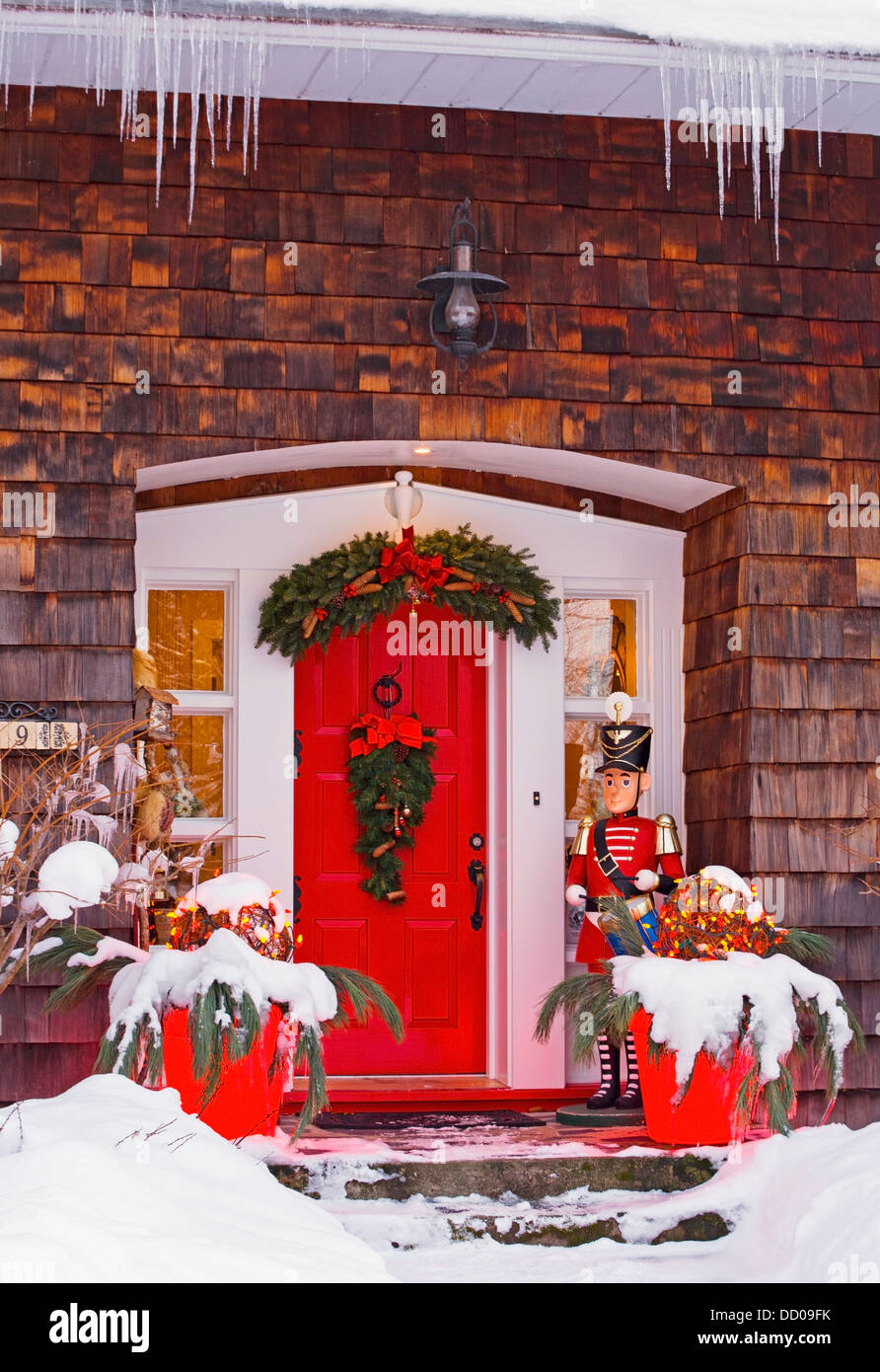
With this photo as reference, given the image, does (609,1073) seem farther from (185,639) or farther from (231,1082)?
(185,639)

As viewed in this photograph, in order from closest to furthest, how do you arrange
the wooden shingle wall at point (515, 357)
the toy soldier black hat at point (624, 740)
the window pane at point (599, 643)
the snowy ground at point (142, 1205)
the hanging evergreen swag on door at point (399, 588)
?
the snowy ground at point (142, 1205) < the wooden shingle wall at point (515, 357) < the toy soldier black hat at point (624, 740) < the hanging evergreen swag on door at point (399, 588) < the window pane at point (599, 643)

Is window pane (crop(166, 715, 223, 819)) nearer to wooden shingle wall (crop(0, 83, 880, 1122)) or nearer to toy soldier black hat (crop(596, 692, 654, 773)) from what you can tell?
wooden shingle wall (crop(0, 83, 880, 1122))

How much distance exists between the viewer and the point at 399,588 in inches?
239

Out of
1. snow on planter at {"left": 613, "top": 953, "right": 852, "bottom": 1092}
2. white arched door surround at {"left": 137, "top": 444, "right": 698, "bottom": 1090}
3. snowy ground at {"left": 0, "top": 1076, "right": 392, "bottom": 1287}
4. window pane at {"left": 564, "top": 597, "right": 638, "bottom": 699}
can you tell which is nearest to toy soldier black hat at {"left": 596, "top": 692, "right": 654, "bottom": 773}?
white arched door surround at {"left": 137, "top": 444, "right": 698, "bottom": 1090}

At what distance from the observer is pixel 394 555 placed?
6074 mm

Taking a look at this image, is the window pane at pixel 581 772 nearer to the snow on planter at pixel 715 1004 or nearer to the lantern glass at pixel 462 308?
the snow on planter at pixel 715 1004

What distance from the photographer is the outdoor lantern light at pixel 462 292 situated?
542 cm

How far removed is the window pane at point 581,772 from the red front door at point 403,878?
1.15 ft

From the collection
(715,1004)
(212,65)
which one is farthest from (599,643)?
(212,65)

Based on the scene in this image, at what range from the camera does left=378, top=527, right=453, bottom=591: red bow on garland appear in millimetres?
6074

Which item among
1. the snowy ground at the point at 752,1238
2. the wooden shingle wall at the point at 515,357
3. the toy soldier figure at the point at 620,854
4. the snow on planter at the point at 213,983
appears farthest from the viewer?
the toy soldier figure at the point at 620,854

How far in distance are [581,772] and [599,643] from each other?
536mm

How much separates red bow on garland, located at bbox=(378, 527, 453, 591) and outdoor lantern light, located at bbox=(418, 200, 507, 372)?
2.66ft

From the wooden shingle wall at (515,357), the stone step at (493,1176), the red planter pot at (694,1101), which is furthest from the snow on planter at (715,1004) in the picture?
the wooden shingle wall at (515,357)
